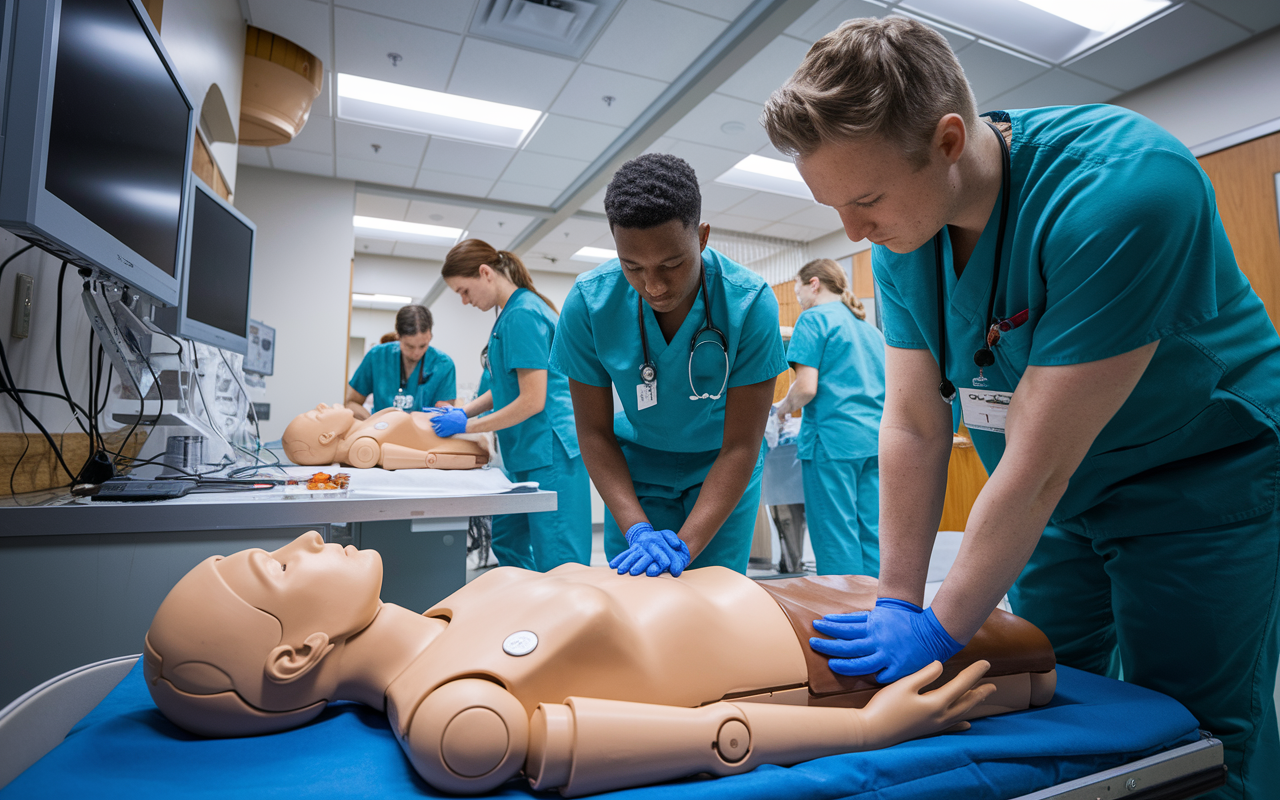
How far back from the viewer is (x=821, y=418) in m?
2.85

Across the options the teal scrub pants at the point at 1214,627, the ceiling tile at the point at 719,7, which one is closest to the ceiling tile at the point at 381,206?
the ceiling tile at the point at 719,7

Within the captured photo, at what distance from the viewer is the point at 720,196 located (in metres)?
5.96

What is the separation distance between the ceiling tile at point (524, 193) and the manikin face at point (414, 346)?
251 centimetres

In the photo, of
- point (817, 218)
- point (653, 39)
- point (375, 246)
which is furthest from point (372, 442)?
point (375, 246)

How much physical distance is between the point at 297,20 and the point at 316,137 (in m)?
1.46

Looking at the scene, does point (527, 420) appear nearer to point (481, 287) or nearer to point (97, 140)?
point (481, 287)

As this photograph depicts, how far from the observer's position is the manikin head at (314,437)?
242 cm

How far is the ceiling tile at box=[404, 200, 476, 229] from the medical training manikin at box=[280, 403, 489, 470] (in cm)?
425

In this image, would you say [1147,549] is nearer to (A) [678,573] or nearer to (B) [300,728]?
(A) [678,573]

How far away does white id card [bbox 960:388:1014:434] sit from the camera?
102cm

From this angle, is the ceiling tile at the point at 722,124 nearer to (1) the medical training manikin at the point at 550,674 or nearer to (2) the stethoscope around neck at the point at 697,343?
(2) the stethoscope around neck at the point at 697,343

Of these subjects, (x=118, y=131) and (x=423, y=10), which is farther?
(x=423, y=10)

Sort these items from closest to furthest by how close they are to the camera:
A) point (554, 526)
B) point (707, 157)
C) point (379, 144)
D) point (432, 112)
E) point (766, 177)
A: point (554, 526), point (432, 112), point (379, 144), point (707, 157), point (766, 177)

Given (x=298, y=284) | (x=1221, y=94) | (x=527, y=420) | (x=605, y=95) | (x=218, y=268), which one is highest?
(x=605, y=95)
